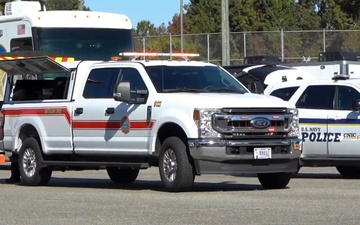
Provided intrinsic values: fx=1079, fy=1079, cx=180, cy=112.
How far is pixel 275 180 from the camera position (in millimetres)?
17359

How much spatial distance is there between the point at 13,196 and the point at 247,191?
3.60 meters

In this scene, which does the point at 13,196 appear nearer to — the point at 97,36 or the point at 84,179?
the point at 84,179

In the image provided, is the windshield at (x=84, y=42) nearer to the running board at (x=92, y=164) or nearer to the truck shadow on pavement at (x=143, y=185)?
the truck shadow on pavement at (x=143, y=185)

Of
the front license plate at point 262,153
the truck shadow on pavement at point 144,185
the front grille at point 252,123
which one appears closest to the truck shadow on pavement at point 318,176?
the truck shadow on pavement at point 144,185

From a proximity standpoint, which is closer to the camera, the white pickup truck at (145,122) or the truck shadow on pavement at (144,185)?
the white pickup truck at (145,122)

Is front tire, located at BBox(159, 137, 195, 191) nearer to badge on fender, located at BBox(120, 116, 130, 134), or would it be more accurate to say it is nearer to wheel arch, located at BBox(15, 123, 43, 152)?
badge on fender, located at BBox(120, 116, 130, 134)

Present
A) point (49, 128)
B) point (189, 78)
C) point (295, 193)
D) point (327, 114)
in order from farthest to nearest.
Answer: point (327, 114), point (49, 128), point (189, 78), point (295, 193)

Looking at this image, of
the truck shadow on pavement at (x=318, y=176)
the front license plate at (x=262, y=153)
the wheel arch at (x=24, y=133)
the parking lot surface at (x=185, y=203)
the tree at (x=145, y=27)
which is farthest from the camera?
the tree at (x=145, y=27)

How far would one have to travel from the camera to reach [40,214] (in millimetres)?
13641

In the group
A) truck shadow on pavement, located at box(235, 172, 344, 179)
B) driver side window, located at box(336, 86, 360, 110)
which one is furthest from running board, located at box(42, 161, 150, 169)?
truck shadow on pavement, located at box(235, 172, 344, 179)

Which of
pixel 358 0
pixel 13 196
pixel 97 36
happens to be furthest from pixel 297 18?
pixel 13 196

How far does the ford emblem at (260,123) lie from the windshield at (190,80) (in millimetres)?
1147

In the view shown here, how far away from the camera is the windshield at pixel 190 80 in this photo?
1716 centimetres

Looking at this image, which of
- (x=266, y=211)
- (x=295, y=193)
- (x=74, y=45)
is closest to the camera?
(x=266, y=211)
